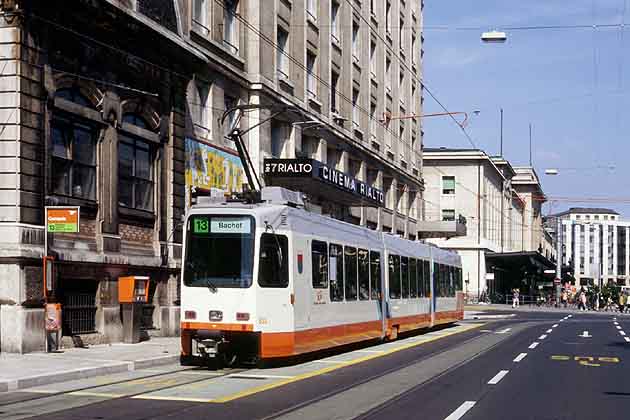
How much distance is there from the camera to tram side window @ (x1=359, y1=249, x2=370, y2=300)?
77.0 feet

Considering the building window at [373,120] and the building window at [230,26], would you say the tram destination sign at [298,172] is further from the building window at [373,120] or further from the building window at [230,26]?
the building window at [373,120]

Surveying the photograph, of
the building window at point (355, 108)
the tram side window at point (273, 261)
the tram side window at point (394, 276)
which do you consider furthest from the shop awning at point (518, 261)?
the tram side window at point (273, 261)

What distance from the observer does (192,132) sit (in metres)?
29.1

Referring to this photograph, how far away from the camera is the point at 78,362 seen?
17688mm

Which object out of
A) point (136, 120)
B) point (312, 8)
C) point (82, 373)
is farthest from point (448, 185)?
point (82, 373)

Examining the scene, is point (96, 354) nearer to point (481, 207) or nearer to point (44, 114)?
point (44, 114)

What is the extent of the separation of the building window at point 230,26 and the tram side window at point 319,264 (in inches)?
548

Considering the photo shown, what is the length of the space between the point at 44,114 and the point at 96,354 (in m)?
5.30

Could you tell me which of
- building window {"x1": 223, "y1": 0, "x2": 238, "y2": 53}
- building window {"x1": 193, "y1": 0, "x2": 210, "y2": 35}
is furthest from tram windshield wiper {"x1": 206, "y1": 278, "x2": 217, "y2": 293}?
building window {"x1": 223, "y1": 0, "x2": 238, "y2": 53}

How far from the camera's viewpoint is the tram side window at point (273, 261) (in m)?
17.7

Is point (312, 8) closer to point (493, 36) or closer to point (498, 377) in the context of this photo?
point (493, 36)

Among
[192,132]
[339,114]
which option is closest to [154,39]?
[192,132]

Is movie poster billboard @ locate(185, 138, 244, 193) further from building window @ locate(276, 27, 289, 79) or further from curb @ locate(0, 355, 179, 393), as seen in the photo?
curb @ locate(0, 355, 179, 393)

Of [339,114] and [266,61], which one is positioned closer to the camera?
[266,61]
